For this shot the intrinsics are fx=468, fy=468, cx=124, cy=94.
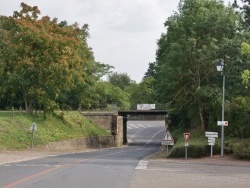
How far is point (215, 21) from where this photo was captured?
127 feet

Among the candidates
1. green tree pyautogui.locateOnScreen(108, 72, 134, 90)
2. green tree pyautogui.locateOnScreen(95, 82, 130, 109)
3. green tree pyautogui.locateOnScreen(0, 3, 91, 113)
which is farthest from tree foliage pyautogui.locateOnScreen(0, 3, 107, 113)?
green tree pyautogui.locateOnScreen(108, 72, 134, 90)

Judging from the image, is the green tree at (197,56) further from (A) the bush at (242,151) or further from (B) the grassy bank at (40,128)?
(B) the grassy bank at (40,128)

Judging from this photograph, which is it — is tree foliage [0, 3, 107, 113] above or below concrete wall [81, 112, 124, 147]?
above

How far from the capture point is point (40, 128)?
A: 46.5 m

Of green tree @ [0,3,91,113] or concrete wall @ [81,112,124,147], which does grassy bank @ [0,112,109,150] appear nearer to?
green tree @ [0,3,91,113]

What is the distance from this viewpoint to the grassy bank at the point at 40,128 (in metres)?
39.6

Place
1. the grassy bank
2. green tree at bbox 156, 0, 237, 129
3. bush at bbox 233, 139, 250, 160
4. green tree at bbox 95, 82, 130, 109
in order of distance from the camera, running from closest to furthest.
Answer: bush at bbox 233, 139, 250, 160, green tree at bbox 156, 0, 237, 129, the grassy bank, green tree at bbox 95, 82, 130, 109

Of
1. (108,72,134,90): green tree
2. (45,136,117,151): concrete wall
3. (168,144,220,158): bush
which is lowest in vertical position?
(45,136,117,151): concrete wall

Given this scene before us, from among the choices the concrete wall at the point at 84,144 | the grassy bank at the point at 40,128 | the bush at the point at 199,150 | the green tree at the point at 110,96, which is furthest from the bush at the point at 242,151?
the green tree at the point at 110,96

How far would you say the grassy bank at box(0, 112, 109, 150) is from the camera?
39594 mm

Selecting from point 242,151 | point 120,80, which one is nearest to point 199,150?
point 242,151

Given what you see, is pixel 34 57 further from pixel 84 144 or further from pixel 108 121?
pixel 108 121

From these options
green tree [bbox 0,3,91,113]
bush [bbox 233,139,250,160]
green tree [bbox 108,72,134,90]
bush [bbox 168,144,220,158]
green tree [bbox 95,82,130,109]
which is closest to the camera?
bush [bbox 233,139,250,160]

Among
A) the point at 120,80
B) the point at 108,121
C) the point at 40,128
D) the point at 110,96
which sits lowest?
the point at 40,128
